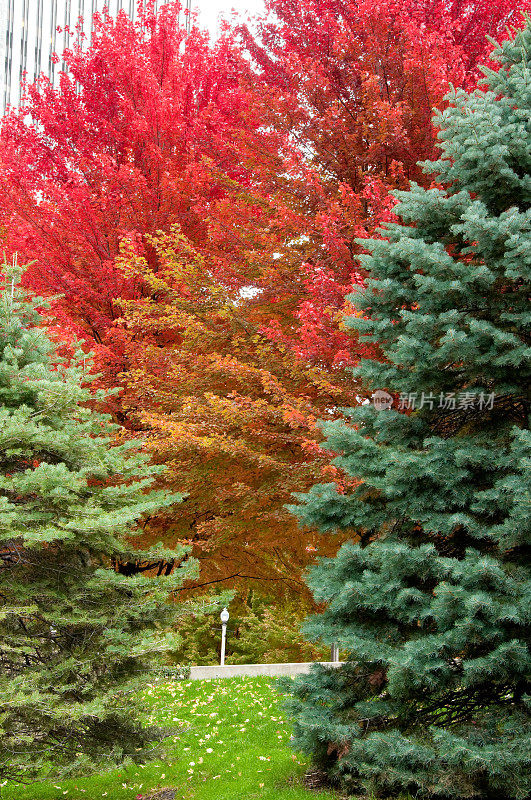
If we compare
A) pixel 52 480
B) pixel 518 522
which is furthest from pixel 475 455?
pixel 52 480

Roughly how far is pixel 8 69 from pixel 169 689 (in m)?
44.4

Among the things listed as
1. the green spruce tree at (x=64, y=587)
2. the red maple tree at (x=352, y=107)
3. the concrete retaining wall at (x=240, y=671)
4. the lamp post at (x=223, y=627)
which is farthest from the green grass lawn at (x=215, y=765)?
the red maple tree at (x=352, y=107)

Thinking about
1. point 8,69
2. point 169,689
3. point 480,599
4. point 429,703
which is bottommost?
point 169,689

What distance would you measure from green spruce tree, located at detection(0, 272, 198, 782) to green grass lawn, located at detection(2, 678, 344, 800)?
672mm

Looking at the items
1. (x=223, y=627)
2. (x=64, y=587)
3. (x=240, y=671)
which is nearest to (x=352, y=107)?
(x=64, y=587)

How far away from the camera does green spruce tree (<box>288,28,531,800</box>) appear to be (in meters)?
4.59

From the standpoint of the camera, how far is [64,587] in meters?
5.73

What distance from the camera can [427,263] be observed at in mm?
5309

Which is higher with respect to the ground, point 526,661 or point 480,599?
point 480,599

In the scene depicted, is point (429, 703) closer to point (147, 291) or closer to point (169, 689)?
point (169, 689)

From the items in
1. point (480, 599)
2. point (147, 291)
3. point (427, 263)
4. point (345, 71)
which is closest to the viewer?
point (480, 599)

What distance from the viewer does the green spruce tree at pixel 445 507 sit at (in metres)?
4.59

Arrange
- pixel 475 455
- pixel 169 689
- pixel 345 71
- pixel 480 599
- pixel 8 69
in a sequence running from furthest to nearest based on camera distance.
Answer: pixel 8 69
pixel 345 71
pixel 169 689
pixel 475 455
pixel 480 599

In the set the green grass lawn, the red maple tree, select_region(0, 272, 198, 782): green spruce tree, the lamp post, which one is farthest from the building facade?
the green grass lawn
